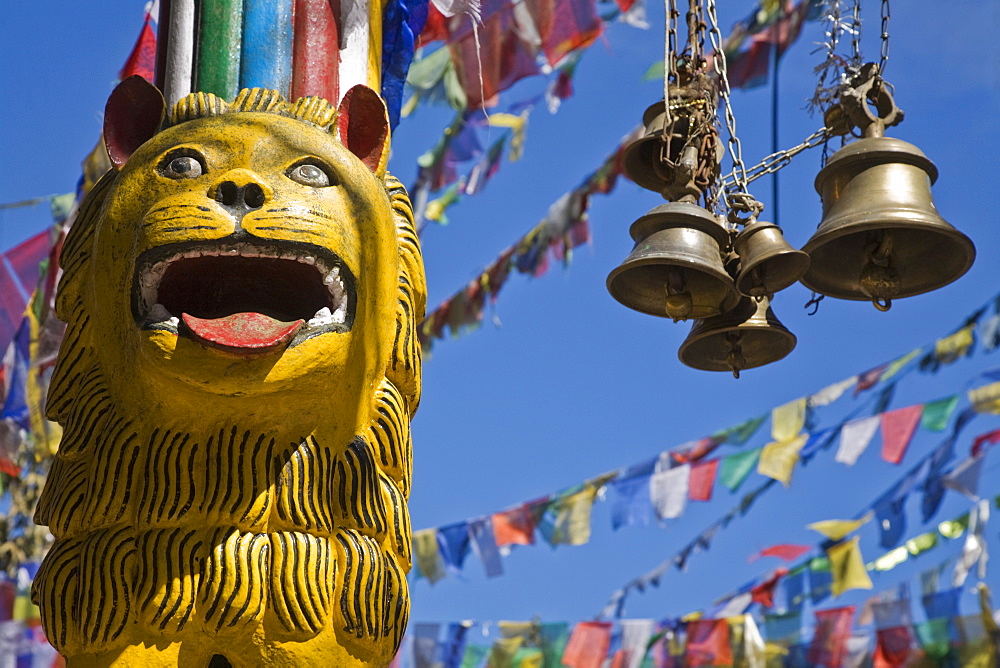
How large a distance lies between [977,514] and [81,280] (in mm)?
6175

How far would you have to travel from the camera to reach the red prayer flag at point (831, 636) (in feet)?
22.0

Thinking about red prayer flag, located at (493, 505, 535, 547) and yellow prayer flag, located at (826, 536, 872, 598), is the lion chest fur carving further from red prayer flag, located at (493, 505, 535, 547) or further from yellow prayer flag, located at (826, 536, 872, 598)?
red prayer flag, located at (493, 505, 535, 547)

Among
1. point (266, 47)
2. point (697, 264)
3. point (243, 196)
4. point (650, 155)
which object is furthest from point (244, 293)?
point (650, 155)

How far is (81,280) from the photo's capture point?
189 centimetres

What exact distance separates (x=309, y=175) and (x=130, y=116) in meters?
0.37

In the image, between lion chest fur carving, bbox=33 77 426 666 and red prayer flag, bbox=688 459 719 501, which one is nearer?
lion chest fur carving, bbox=33 77 426 666

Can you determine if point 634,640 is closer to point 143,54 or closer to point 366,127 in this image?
point 143,54

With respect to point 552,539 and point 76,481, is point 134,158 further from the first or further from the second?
point 552,539

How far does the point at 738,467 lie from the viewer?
6.98 metres

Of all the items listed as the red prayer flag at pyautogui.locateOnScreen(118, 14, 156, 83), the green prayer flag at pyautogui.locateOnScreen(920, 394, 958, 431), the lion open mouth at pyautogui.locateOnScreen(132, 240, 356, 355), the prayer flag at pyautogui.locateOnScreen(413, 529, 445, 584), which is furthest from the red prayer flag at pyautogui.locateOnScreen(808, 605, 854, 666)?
the lion open mouth at pyautogui.locateOnScreen(132, 240, 356, 355)

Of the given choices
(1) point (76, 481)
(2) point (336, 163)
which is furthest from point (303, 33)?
(1) point (76, 481)

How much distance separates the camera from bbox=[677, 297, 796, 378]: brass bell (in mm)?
3549

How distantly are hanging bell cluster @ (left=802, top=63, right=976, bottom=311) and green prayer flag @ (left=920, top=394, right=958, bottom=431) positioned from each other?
3.57 meters

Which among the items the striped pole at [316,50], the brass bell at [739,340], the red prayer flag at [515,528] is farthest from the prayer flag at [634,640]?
the striped pole at [316,50]
